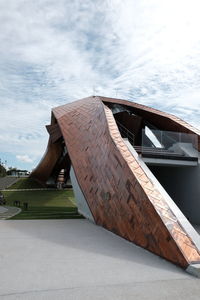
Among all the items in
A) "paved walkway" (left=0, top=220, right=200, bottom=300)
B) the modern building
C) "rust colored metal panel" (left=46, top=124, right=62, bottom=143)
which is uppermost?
"rust colored metal panel" (left=46, top=124, right=62, bottom=143)

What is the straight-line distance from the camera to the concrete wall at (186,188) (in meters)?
12.4

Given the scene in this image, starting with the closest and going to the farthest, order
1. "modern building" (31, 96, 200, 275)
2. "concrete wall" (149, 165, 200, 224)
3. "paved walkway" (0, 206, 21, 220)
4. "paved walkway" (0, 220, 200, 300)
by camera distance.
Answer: "paved walkway" (0, 220, 200, 300)
"modern building" (31, 96, 200, 275)
"concrete wall" (149, 165, 200, 224)
"paved walkway" (0, 206, 21, 220)

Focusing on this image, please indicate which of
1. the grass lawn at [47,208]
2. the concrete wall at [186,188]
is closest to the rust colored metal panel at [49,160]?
the grass lawn at [47,208]

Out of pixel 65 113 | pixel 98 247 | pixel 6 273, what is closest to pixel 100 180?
pixel 98 247

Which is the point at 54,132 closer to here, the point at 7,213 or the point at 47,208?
the point at 47,208

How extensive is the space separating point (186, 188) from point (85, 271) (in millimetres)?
8765

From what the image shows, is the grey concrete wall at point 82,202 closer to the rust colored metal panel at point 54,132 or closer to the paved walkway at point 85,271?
the paved walkway at point 85,271

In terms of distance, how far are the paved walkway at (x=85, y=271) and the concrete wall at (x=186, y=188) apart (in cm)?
531

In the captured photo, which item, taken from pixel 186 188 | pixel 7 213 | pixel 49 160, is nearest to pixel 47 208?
pixel 7 213

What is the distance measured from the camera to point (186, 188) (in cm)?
1308

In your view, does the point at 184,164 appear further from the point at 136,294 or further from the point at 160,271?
the point at 136,294

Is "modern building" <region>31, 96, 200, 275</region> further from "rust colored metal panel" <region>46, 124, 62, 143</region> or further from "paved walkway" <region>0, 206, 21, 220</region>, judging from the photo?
"paved walkway" <region>0, 206, 21, 220</region>

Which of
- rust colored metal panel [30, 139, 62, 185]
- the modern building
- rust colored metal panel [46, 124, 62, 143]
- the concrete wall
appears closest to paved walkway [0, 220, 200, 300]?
the modern building

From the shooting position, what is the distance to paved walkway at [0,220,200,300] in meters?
4.33
